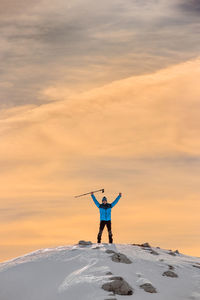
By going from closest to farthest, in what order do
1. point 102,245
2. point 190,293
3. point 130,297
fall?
1. point 130,297
2. point 190,293
3. point 102,245

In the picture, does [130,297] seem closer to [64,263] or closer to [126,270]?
[126,270]

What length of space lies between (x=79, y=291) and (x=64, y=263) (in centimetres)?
360

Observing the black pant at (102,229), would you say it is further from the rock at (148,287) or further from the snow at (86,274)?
the rock at (148,287)

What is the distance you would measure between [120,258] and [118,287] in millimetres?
3617

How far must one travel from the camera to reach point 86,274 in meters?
24.8

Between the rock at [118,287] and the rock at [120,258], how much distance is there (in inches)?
113

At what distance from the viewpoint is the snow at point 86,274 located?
2345cm

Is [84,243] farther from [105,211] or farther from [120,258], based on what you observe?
[120,258]

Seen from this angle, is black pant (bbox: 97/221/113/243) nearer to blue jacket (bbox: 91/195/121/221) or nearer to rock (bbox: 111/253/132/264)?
blue jacket (bbox: 91/195/121/221)

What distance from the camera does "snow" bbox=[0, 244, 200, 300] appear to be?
923 inches

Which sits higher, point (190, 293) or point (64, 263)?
point (64, 263)

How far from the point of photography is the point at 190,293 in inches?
963

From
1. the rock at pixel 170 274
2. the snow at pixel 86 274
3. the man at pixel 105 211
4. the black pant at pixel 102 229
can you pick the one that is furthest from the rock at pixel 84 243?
the rock at pixel 170 274

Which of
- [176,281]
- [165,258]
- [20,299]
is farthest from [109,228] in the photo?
[20,299]
